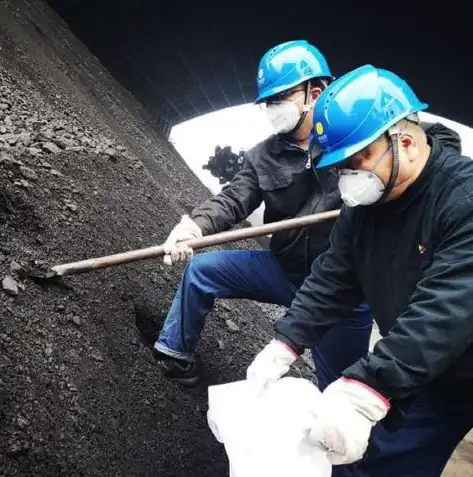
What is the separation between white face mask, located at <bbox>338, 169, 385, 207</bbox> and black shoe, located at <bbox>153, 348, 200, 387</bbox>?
1.37 m

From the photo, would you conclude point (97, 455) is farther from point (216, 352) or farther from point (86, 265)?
point (216, 352)

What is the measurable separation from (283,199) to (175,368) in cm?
104

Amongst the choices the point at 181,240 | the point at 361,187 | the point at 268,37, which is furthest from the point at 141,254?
the point at 268,37

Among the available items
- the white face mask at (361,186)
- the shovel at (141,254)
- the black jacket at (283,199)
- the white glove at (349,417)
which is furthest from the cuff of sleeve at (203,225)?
the white glove at (349,417)

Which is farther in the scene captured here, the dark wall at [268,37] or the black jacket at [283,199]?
Result: the dark wall at [268,37]

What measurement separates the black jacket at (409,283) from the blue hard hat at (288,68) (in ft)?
3.29

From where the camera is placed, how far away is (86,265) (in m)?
2.42

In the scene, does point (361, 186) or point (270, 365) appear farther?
point (270, 365)

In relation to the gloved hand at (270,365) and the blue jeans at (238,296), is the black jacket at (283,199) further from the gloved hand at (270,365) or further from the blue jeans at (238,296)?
the gloved hand at (270,365)

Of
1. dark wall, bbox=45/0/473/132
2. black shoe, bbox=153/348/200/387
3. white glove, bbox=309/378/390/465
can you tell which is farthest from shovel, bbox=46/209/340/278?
dark wall, bbox=45/0/473/132

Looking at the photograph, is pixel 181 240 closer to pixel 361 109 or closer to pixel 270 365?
pixel 270 365

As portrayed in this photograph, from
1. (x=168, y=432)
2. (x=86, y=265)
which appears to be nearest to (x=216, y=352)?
(x=168, y=432)

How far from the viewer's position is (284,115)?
255 centimetres

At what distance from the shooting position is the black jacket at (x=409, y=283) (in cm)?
140
